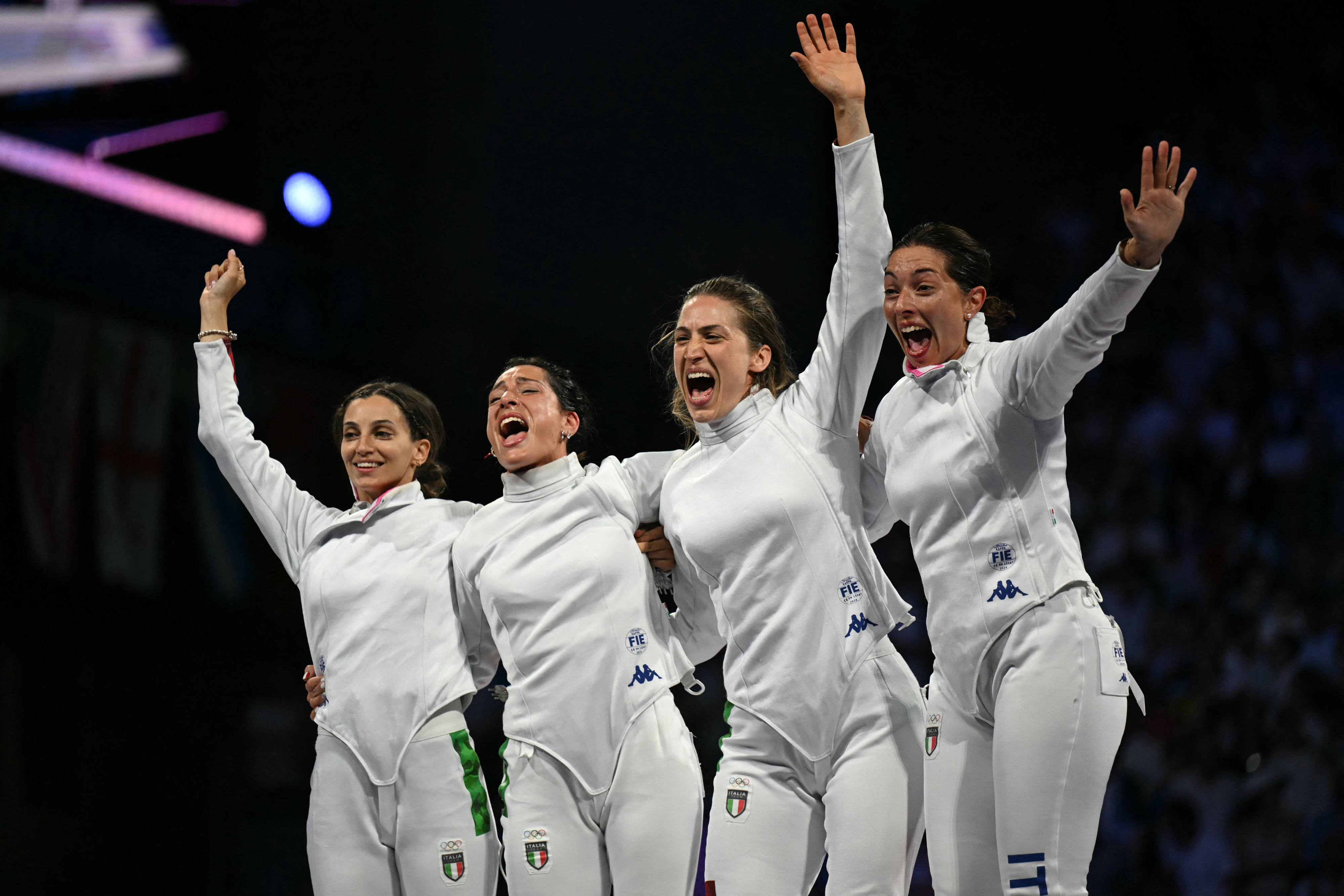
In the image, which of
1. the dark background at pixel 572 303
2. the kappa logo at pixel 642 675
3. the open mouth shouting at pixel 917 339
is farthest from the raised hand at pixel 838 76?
the dark background at pixel 572 303

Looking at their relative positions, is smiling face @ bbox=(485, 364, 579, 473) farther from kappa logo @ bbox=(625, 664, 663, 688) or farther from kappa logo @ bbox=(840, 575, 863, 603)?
kappa logo @ bbox=(840, 575, 863, 603)

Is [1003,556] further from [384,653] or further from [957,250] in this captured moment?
[384,653]

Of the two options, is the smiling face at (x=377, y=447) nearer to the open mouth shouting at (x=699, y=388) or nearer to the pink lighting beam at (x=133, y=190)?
the open mouth shouting at (x=699, y=388)

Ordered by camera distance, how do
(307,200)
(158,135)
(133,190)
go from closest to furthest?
(133,190), (158,135), (307,200)

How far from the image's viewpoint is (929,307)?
244 cm

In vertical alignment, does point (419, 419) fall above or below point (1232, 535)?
above

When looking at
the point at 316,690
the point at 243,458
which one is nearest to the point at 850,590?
the point at 316,690

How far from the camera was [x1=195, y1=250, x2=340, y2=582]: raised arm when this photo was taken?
129 inches

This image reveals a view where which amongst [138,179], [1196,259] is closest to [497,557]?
[138,179]

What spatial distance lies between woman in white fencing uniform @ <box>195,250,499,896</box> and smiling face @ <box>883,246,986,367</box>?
1268 mm

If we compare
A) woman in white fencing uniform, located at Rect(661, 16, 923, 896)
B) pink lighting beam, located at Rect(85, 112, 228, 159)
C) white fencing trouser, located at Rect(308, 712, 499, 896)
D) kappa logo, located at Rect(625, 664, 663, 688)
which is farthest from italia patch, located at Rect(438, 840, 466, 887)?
pink lighting beam, located at Rect(85, 112, 228, 159)

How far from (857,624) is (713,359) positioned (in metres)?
0.66

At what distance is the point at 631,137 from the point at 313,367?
74.4 inches

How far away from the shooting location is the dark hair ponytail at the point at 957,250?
247 cm
